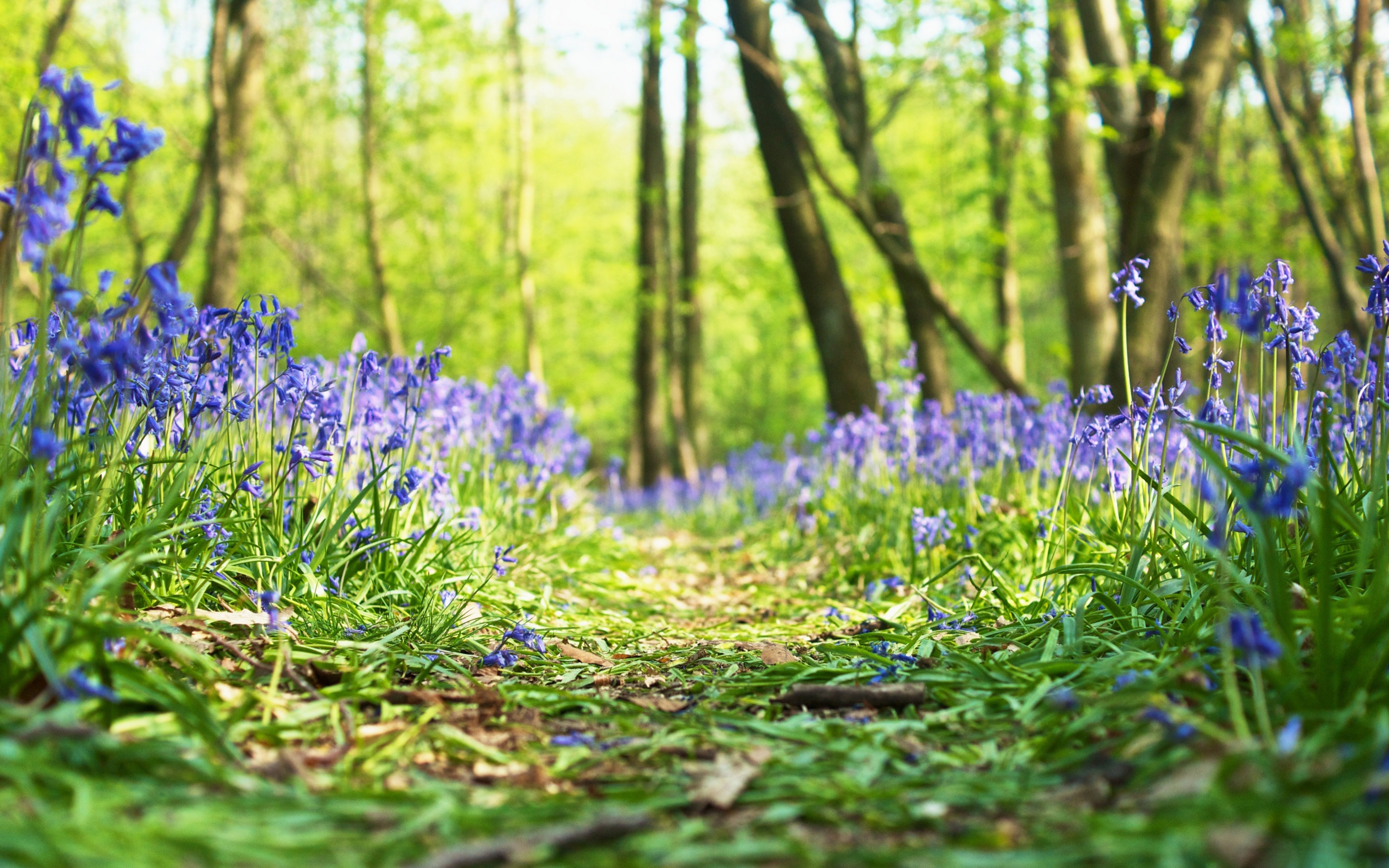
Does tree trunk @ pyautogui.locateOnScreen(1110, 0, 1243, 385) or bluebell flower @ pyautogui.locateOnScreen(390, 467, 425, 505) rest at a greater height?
tree trunk @ pyautogui.locateOnScreen(1110, 0, 1243, 385)

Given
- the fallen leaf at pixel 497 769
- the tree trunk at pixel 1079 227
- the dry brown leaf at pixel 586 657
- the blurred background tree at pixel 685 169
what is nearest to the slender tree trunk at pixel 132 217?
the blurred background tree at pixel 685 169

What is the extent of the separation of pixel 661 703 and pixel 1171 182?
5.79 meters

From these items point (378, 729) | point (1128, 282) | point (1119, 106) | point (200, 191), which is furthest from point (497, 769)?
point (200, 191)

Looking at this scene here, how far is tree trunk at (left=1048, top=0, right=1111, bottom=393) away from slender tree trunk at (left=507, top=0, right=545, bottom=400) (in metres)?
7.57

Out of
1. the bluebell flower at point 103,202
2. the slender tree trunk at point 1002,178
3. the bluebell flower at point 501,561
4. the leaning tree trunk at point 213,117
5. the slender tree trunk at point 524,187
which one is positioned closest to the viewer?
the bluebell flower at point 103,202

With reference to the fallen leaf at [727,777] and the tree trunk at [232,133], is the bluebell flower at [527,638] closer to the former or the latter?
the fallen leaf at [727,777]

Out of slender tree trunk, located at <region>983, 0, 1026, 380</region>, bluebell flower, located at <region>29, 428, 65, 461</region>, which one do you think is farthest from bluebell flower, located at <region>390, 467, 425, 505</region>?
slender tree trunk, located at <region>983, 0, 1026, 380</region>

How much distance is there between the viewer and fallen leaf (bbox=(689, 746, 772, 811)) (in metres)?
1.62

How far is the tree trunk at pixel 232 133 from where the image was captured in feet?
27.4

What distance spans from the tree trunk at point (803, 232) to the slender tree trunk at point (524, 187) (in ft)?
20.3

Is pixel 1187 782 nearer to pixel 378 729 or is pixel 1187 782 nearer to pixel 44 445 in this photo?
pixel 378 729

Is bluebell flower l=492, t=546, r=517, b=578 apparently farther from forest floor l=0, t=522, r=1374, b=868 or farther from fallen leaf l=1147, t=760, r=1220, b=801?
fallen leaf l=1147, t=760, r=1220, b=801

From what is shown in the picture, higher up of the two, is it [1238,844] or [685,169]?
[685,169]

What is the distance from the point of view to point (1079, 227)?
7.70 meters
